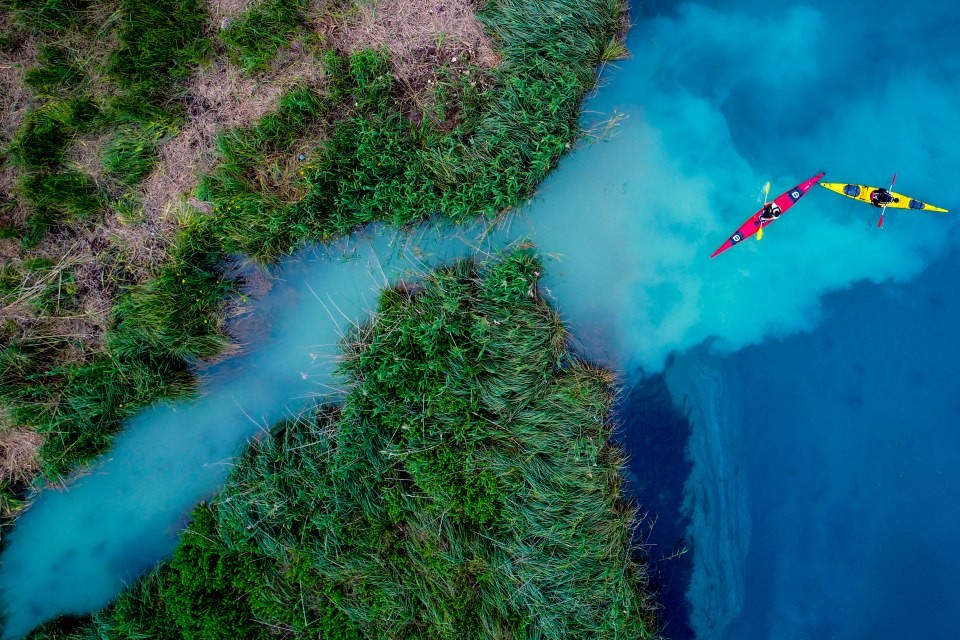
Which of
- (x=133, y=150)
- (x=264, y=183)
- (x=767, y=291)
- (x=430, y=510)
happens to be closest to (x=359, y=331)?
(x=264, y=183)

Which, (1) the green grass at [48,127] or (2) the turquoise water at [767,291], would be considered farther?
(2) the turquoise water at [767,291]

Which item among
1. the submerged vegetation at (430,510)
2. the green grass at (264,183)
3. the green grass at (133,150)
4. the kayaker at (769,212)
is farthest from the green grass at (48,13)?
the kayaker at (769,212)

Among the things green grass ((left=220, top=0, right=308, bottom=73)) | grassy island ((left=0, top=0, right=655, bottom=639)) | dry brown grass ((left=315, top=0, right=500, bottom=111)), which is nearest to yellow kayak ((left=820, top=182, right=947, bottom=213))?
grassy island ((left=0, top=0, right=655, bottom=639))

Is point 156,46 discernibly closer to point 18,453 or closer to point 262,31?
point 262,31

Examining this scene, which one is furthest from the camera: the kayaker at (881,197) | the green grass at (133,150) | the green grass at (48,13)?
A: the kayaker at (881,197)

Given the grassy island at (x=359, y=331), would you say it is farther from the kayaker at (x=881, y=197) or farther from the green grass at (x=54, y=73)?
the kayaker at (x=881, y=197)

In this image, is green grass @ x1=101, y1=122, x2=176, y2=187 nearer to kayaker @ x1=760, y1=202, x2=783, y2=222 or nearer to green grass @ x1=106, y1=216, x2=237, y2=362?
green grass @ x1=106, y1=216, x2=237, y2=362

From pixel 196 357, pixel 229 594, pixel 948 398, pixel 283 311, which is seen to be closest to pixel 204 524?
pixel 229 594
